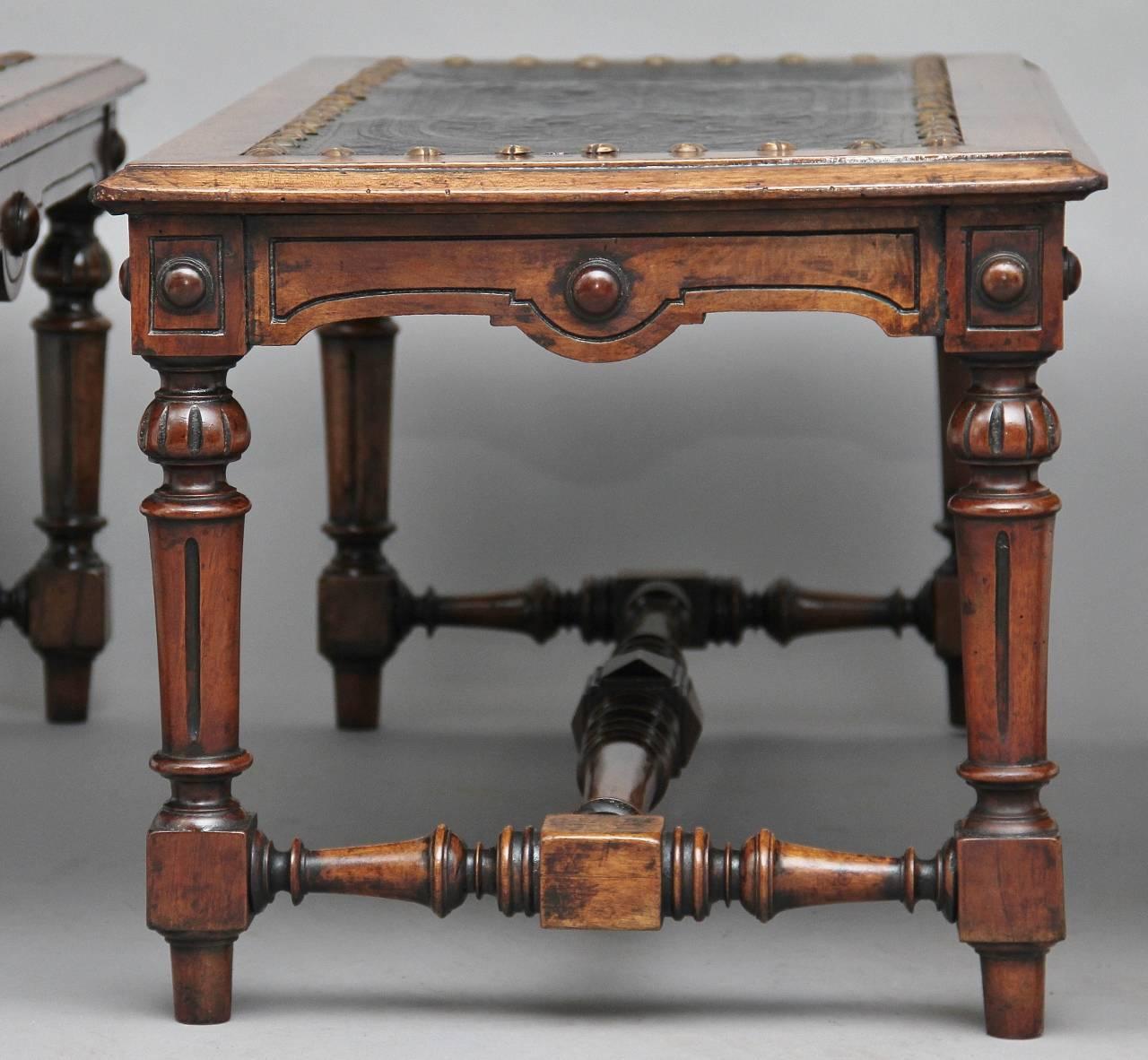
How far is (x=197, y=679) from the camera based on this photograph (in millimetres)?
2439

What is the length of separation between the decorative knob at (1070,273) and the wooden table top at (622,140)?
91 mm

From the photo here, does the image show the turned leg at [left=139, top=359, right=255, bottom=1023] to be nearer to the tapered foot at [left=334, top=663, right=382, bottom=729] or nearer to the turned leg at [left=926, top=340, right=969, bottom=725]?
the tapered foot at [left=334, top=663, right=382, bottom=729]

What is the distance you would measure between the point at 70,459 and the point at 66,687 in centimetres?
34

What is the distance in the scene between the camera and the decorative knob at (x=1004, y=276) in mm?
2303

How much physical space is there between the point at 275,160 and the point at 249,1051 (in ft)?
2.77

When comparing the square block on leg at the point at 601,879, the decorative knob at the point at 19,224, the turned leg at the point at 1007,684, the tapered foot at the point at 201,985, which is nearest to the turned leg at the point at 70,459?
the decorative knob at the point at 19,224

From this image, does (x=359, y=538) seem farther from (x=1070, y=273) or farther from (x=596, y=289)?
(x=1070, y=273)

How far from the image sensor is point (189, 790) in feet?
8.10

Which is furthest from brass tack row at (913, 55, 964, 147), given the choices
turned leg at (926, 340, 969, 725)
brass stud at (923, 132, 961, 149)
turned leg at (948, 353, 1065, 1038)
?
turned leg at (926, 340, 969, 725)

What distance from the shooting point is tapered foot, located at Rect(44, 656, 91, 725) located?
3674 millimetres

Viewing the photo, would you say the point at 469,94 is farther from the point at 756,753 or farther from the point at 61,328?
the point at 756,753

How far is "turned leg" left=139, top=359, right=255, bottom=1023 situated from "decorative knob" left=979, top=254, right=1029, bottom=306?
0.72m

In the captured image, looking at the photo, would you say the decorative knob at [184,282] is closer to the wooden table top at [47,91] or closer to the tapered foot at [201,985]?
the wooden table top at [47,91]

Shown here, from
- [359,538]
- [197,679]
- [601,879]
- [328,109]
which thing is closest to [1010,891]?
[601,879]
